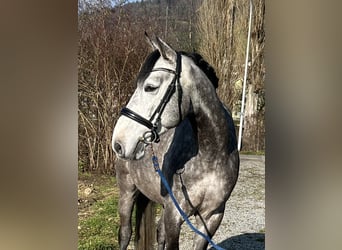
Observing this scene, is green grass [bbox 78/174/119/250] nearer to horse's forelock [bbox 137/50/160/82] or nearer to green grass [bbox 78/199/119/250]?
green grass [bbox 78/199/119/250]

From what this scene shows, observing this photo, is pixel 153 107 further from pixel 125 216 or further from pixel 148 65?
pixel 125 216

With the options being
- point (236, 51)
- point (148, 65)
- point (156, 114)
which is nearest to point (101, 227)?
point (156, 114)

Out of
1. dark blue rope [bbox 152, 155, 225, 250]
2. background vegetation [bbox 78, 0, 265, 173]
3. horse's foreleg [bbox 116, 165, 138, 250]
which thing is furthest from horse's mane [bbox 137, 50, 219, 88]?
horse's foreleg [bbox 116, 165, 138, 250]

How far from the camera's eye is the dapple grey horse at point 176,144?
1536mm

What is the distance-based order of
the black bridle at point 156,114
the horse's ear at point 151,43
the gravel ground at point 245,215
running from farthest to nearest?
1. the gravel ground at point 245,215
2. the horse's ear at point 151,43
3. the black bridle at point 156,114

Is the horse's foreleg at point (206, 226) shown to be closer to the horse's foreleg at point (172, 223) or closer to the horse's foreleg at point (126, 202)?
the horse's foreleg at point (172, 223)

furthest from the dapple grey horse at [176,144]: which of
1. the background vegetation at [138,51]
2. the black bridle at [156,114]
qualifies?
the background vegetation at [138,51]

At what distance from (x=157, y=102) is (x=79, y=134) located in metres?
0.49

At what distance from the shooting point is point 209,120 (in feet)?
5.32
